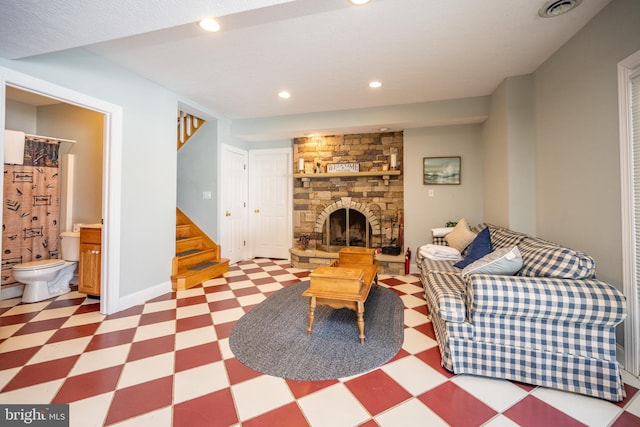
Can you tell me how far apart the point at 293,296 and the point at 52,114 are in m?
4.08

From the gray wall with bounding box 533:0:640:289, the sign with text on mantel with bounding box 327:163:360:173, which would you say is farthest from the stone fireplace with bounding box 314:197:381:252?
the gray wall with bounding box 533:0:640:289

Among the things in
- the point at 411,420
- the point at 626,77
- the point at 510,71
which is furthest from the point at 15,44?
the point at 510,71

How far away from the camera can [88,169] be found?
3502 mm

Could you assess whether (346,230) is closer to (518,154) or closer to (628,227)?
(518,154)

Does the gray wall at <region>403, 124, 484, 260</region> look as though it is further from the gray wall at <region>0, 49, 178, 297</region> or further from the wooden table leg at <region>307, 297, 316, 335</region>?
the gray wall at <region>0, 49, 178, 297</region>

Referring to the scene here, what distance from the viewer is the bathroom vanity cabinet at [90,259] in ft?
9.34

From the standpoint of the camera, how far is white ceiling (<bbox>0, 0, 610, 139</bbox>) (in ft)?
4.99

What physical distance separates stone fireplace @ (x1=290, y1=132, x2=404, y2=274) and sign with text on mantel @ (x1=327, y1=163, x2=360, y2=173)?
18mm

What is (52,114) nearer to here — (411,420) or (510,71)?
(411,420)

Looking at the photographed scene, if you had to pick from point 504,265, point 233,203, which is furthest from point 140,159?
point 504,265

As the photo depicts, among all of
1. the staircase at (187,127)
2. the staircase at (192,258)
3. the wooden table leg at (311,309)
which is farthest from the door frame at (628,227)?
the staircase at (187,127)

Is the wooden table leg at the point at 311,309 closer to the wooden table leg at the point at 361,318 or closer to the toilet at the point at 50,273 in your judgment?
the wooden table leg at the point at 361,318

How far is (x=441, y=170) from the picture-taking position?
4.11 m

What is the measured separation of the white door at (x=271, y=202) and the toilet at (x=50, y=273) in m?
2.58
